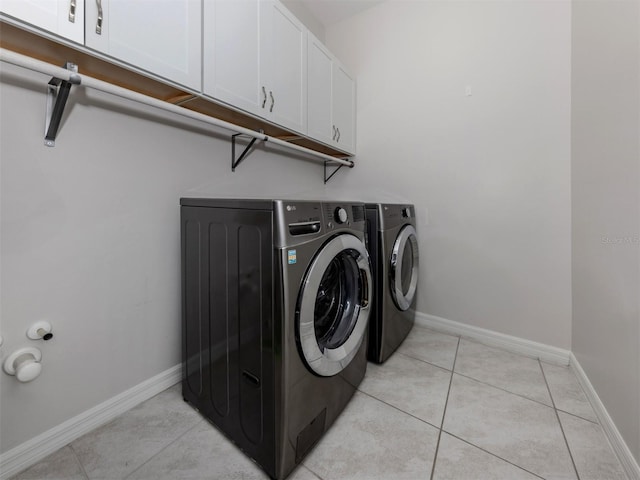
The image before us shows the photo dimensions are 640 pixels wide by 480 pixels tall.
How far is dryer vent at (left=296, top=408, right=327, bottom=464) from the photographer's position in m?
1.02

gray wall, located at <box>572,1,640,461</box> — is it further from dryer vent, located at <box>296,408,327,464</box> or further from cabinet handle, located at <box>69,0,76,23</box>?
cabinet handle, located at <box>69,0,76,23</box>

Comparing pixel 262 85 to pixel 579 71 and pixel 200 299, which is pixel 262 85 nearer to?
pixel 200 299

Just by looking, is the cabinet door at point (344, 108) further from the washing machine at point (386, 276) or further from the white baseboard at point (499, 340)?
the white baseboard at point (499, 340)

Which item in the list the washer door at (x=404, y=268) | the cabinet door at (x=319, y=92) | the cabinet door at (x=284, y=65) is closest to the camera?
the cabinet door at (x=284, y=65)

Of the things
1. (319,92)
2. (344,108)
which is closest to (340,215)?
(319,92)

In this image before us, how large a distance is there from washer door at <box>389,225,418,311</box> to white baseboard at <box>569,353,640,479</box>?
98 cm

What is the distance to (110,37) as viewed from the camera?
3.18ft

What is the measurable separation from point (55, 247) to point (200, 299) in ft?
1.88

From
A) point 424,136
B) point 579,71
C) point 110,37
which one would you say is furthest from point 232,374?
point 579,71

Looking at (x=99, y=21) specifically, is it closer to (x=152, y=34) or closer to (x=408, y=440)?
(x=152, y=34)

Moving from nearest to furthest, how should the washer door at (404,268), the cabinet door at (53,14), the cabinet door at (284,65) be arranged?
the cabinet door at (53,14) → the cabinet door at (284,65) → the washer door at (404,268)

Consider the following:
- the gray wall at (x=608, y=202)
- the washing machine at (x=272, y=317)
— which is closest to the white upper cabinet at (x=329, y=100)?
the washing machine at (x=272, y=317)

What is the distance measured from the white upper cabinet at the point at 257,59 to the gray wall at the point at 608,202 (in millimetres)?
1580

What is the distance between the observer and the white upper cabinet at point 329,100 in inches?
78.7
